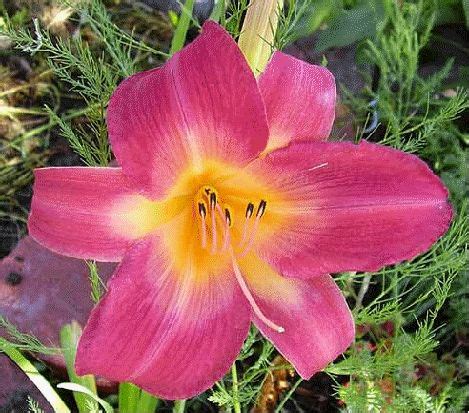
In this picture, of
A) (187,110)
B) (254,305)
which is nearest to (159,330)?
(254,305)

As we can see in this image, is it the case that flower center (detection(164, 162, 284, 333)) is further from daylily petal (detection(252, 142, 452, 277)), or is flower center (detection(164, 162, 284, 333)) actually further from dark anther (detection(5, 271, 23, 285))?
dark anther (detection(5, 271, 23, 285))

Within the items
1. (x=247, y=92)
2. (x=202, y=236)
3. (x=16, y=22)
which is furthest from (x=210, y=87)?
(x=16, y=22)

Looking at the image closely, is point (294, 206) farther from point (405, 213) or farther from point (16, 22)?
point (16, 22)

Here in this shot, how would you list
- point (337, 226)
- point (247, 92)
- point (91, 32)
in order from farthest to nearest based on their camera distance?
point (91, 32) < point (337, 226) < point (247, 92)

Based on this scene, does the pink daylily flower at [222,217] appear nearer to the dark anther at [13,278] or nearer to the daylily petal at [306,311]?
the daylily petal at [306,311]

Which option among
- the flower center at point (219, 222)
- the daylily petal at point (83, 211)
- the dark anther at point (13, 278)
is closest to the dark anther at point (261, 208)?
the flower center at point (219, 222)

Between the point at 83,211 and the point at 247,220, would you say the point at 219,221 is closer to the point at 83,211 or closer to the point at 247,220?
the point at 247,220
